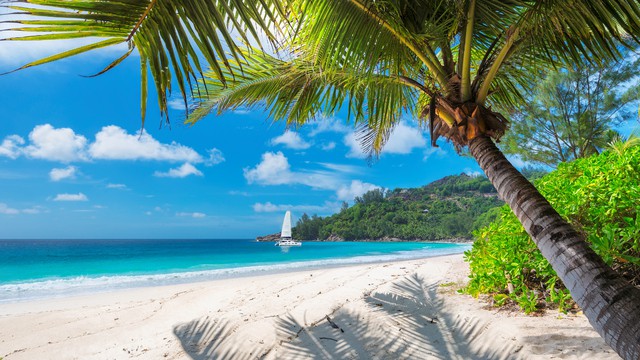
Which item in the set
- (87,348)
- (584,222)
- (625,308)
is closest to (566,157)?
(584,222)

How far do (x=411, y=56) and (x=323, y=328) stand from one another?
2881 millimetres

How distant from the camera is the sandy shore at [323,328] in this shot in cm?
309

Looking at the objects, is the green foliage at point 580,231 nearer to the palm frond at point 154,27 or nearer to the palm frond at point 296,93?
the palm frond at point 296,93

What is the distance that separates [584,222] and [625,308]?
2.35 m

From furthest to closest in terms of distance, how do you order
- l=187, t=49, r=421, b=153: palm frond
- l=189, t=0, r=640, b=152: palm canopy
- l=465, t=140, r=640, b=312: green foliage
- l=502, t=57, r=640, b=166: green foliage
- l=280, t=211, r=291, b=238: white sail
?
l=280, t=211, r=291, b=238: white sail → l=502, t=57, r=640, b=166: green foliage → l=187, t=49, r=421, b=153: palm frond → l=465, t=140, r=640, b=312: green foliage → l=189, t=0, r=640, b=152: palm canopy

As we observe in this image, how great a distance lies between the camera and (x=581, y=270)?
1.97 m

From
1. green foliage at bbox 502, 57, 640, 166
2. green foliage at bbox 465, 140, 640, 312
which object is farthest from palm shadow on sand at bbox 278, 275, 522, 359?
green foliage at bbox 502, 57, 640, 166

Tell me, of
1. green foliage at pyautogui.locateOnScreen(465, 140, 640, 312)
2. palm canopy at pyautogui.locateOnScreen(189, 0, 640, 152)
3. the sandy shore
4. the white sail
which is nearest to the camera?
palm canopy at pyautogui.locateOnScreen(189, 0, 640, 152)

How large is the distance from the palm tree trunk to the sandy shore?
1.01 metres

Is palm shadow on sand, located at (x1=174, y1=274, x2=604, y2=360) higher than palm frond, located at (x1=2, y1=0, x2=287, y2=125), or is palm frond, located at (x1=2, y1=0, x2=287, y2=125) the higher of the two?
palm frond, located at (x1=2, y1=0, x2=287, y2=125)

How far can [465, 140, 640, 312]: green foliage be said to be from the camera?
328cm

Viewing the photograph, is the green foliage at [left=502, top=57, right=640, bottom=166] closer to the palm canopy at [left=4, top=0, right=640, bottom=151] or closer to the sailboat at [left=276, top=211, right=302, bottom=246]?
the palm canopy at [left=4, top=0, right=640, bottom=151]

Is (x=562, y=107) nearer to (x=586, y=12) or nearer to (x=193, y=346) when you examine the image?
(x=586, y=12)

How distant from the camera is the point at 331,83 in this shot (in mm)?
4340
